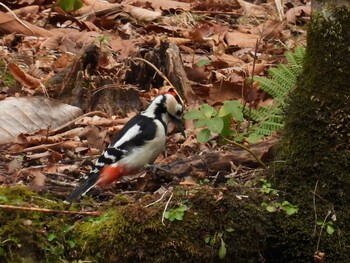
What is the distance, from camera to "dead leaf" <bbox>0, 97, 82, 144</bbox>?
703 centimetres

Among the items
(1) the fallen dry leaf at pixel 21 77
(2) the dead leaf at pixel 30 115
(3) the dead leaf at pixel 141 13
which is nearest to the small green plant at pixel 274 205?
(2) the dead leaf at pixel 30 115

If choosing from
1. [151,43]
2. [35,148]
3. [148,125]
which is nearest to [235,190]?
[148,125]

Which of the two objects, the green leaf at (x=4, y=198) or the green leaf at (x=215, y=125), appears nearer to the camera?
the green leaf at (x=4, y=198)

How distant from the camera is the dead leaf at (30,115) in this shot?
23.1 ft

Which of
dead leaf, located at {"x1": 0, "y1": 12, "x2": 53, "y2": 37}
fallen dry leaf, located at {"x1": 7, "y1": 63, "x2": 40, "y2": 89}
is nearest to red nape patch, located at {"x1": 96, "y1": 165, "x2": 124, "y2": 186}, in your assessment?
fallen dry leaf, located at {"x1": 7, "y1": 63, "x2": 40, "y2": 89}

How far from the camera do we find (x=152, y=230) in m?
4.95

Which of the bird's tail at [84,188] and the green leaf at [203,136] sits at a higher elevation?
the green leaf at [203,136]

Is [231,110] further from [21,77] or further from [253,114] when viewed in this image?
[21,77]

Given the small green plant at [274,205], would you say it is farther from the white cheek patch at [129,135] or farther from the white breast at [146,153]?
the white cheek patch at [129,135]

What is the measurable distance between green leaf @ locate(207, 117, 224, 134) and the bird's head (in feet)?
4.08

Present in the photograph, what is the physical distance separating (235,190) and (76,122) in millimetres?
2460

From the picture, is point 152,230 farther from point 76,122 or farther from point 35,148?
point 76,122

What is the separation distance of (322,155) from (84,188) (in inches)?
58.1

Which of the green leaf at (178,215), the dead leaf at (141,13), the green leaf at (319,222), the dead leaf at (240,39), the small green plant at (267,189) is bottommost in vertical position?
the dead leaf at (141,13)
